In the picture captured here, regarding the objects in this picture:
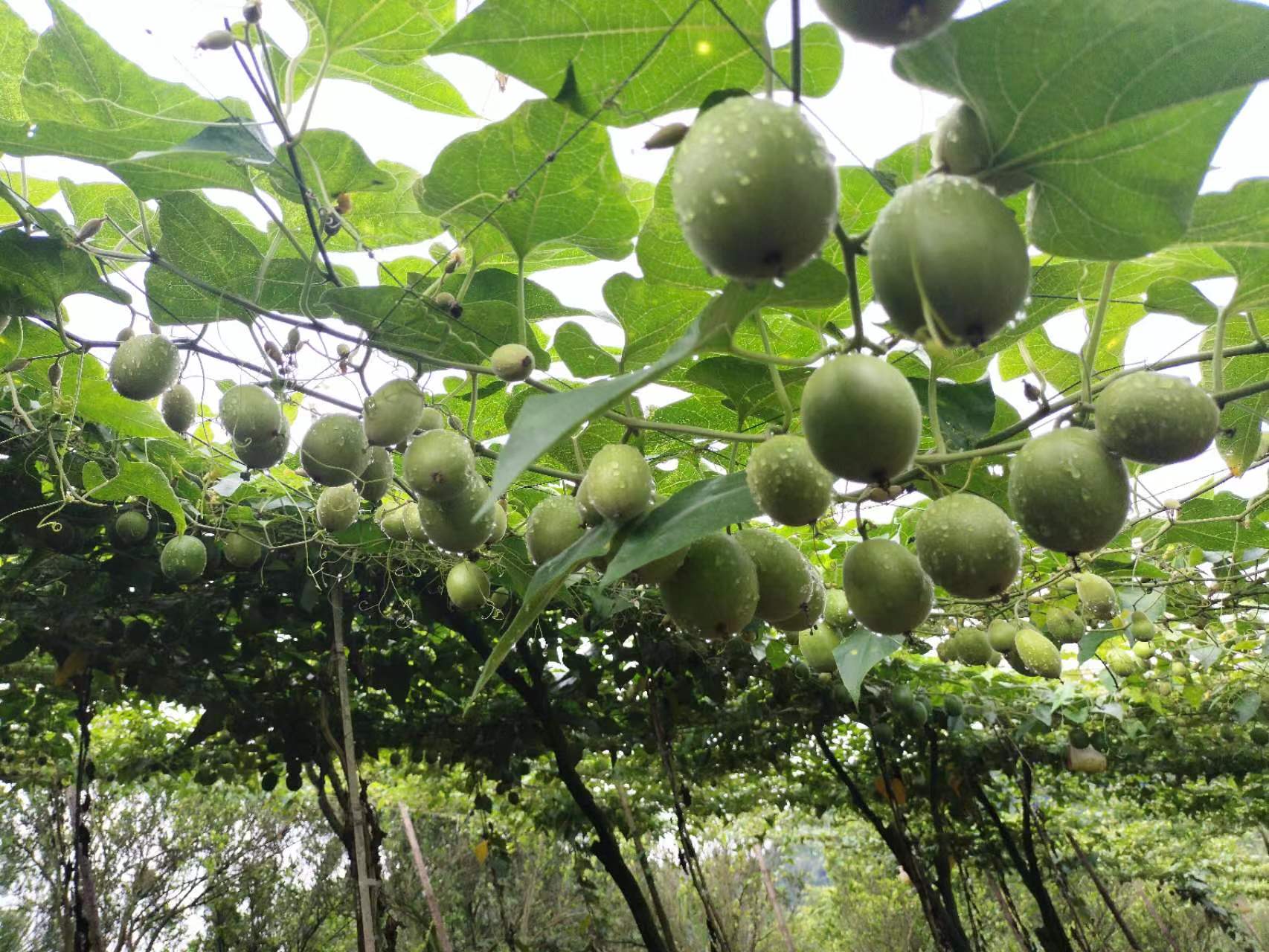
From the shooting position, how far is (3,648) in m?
3.12

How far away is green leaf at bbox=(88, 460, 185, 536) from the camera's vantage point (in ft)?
5.95

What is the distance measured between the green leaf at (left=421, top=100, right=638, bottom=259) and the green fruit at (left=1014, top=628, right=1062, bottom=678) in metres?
1.69

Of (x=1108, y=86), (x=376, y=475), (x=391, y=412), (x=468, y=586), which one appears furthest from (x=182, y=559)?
(x=1108, y=86)

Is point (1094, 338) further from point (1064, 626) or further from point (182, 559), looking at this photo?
point (182, 559)

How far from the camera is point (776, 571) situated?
3.32ft

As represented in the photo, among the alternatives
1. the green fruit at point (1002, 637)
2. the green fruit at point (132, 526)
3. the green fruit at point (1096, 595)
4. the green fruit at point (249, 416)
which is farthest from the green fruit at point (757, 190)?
the green fruit at point (132, 526)

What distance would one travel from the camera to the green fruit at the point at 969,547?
2.81ft

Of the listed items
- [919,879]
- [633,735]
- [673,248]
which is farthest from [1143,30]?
[919,879]

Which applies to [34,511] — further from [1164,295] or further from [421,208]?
[1164,295]

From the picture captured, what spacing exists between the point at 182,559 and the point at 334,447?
4.44ft

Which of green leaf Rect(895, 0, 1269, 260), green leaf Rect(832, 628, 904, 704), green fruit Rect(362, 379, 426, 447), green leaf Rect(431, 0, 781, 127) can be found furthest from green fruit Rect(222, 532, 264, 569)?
green leaf Rect(895, 0, 1269, 260)

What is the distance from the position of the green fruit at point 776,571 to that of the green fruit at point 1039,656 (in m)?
1.50

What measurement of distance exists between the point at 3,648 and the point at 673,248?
3313mm

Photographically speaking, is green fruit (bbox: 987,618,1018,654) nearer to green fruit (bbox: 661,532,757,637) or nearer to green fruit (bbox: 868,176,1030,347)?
green fruit (bbox: 661,532,757,637)
